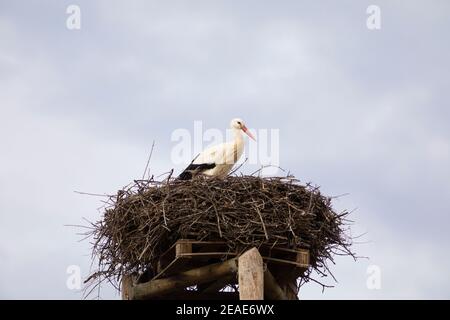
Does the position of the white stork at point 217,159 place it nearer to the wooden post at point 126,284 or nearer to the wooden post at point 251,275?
the wooden post at point 126,284

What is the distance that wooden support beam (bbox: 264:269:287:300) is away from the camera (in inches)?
335

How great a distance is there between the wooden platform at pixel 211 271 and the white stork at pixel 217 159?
2033mm

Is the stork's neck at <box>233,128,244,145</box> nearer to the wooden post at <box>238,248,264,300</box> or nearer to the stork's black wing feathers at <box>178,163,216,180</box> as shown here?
the stork's black wing feathers at <box>178,163,216,180</box>

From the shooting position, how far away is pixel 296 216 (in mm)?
8695

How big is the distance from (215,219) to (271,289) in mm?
849

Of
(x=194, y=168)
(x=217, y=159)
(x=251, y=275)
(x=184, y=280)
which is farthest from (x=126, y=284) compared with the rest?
(x=217, y=159)

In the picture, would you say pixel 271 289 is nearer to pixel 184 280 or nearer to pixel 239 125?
pixel 184 280

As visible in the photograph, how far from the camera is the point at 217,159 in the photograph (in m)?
11.2

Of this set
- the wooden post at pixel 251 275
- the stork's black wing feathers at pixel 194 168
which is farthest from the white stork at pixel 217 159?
the wooden post at pixel 251 275
